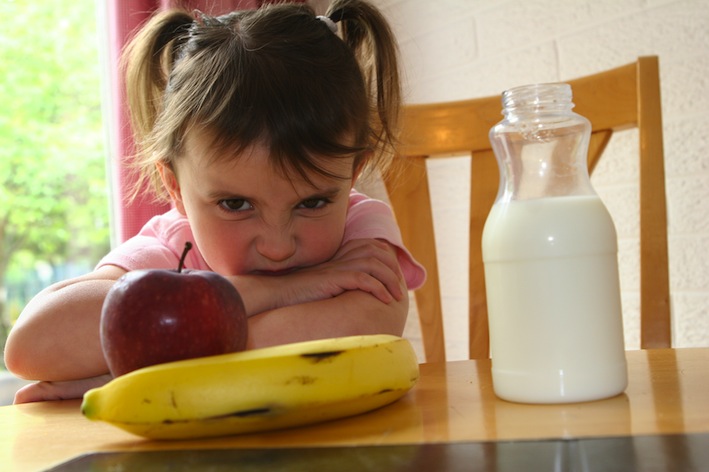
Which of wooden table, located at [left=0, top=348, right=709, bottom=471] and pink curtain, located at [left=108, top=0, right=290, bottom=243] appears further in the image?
pink curtain, located at [left=108, top=0, right=290, bottom=243]

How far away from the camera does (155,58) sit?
110 cm

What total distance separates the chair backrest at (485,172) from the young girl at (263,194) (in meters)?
0.20

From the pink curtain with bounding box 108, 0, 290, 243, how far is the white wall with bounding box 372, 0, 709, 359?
0.53 m

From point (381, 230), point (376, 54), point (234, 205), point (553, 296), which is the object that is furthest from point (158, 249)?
point (553, 296)

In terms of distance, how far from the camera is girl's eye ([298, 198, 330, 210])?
93 cm

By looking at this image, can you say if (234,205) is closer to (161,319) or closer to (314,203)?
(314,203)

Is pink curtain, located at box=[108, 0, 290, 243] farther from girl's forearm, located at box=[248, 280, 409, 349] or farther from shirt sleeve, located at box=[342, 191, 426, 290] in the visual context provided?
girl's forearm, located at box=[248, 280, 409, 349]

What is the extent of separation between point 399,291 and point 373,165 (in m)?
0.31

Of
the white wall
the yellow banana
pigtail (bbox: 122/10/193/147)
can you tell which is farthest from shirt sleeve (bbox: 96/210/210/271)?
the white wall

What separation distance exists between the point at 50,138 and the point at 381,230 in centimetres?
274

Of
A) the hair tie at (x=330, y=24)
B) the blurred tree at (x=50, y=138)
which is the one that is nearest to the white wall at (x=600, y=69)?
the hair tie at (x=330, y=24)

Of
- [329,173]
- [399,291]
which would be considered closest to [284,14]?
[329,173]

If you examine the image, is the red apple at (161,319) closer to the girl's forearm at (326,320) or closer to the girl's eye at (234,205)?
the girl's forearm at (326,320)

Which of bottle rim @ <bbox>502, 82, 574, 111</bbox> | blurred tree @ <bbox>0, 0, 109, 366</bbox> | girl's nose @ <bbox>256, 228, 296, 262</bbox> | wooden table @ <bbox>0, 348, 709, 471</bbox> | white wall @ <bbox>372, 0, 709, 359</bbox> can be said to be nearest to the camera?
wooden table @ <bbox>0, 348, 709, 471</bbox>
